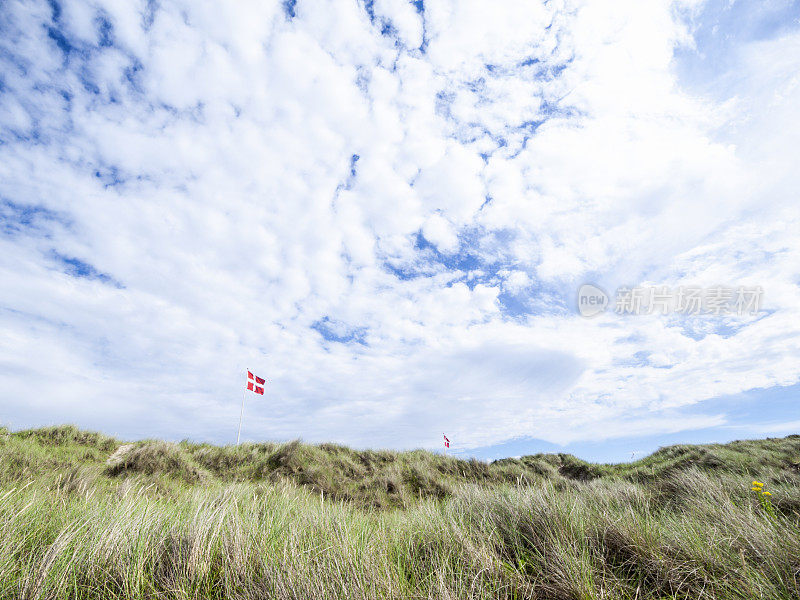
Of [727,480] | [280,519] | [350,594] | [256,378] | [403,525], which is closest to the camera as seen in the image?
[350,594]

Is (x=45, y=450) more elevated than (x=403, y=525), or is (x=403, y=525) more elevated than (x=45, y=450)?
(x=45, y=450)

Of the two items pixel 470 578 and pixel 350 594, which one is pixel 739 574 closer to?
pixel 470 578

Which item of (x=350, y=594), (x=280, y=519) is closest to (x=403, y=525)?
(x=280, y=519)

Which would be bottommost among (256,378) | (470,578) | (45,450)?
(470,578)

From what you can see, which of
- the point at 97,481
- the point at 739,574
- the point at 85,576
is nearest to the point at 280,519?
the point at 85,576

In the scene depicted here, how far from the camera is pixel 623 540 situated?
357cm

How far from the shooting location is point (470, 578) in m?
3.02

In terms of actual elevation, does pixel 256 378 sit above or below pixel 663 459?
above

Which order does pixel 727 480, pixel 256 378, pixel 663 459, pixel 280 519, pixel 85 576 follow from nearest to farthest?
pixel 85 576 → pixel 280 519 → pixel 727 480 → pixel 663 459 → pixel 256 378

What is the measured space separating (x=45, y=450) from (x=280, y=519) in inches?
388

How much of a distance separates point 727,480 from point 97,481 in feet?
43.0

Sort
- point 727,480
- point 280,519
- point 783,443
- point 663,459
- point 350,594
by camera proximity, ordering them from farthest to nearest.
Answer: point 663,459
point 783,443
point 727,480
point 280,519
point 350,594

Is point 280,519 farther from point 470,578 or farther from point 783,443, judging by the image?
point 783,443

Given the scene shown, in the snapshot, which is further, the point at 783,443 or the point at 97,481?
the point at 783,443
